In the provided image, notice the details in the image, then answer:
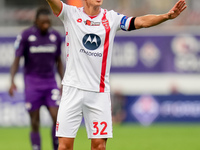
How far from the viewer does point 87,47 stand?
7797mm

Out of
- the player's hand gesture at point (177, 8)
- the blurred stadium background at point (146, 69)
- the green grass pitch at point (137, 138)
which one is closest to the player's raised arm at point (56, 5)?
the player's hand gesture at point (177, 8)

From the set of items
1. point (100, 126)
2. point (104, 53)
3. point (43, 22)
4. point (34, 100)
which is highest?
point (43, 22)

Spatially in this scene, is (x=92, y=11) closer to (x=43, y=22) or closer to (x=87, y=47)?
(x=87, y=47)

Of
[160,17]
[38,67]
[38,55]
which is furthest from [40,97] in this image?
[160,17]

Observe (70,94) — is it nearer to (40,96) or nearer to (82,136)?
(40,96)

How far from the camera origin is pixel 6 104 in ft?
67.7

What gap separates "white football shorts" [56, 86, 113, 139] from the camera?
7824 millimetres

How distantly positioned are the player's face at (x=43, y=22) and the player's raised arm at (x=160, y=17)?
10.6 feet

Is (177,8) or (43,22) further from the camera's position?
(43,22)

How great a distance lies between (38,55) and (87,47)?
3209 mm

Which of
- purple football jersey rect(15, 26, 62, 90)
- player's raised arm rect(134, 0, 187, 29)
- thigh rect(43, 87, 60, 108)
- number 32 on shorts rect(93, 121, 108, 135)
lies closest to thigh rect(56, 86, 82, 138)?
number 32 on shorts rect(93, 121, 108, 135)

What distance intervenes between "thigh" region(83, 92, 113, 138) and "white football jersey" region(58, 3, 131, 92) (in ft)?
0.34

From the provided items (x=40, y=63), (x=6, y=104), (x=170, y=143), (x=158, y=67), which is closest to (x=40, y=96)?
(x=40, y=63)

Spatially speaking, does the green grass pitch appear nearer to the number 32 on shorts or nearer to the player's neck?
the number 32 on shorts
